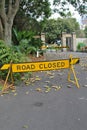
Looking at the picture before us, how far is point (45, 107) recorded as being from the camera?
284 inches

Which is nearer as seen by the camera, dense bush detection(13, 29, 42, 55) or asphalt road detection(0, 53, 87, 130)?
asphalt road detection(0, 53, 87, 130)

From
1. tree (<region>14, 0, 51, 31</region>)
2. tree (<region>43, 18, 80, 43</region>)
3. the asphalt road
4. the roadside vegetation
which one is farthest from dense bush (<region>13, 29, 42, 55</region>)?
tree (<region>43, 18, 80, 43</region>)

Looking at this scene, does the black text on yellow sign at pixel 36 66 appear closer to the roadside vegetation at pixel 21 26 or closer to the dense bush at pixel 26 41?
the roadside vegetation at pixel 21 26

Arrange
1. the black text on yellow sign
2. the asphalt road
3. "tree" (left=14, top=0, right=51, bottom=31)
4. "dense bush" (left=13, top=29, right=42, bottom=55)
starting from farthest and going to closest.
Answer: "tree" (left=14, top=0, right=51, bottom=31), "dense bush" (left=13, top=29, right=42, bottom=55), the black text on yellow sign, the asphalt road

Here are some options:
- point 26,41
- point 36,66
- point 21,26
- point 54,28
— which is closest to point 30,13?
point 21,26

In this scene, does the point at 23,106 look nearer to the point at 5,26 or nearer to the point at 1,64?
the point at 1,64

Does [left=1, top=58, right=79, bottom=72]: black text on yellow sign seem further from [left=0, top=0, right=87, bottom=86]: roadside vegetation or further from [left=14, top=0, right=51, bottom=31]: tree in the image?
[left=14, top=0, right=51, bottom=31]: tree

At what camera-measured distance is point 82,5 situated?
834 inches

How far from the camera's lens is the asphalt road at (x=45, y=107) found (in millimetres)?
5965

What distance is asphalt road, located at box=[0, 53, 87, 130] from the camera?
5.96 meters

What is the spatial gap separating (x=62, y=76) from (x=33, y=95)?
129 inches

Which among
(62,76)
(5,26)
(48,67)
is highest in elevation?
(5,26)

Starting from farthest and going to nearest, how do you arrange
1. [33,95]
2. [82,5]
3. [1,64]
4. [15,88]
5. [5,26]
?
1. [82,5]
2. [5,26]
3. [1,64]
4. [15,88]
5. [33,95]

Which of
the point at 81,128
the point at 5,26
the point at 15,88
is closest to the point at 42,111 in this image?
the point at 81,128
